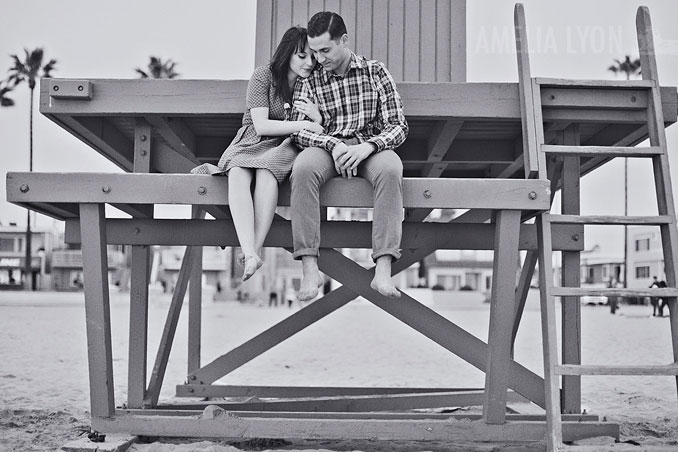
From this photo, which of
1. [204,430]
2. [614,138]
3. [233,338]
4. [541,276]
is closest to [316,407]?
[204,430]

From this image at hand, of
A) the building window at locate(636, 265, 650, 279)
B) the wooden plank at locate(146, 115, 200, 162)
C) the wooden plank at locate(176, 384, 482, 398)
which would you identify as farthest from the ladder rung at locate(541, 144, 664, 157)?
the building window at locate(636, 265, 650, 279)

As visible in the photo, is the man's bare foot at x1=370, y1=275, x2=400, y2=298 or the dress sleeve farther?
the dress sleeve

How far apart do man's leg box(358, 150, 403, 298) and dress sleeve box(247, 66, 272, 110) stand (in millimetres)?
823

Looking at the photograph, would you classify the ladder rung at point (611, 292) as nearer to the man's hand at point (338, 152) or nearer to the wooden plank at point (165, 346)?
the man's hand at point (338, 152)

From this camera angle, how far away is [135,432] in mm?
4176

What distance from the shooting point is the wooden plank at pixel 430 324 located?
4.63m

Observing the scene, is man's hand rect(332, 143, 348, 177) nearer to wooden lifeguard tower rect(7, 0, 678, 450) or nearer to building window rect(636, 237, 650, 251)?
wooden lifeguard tower rect(7, 0, 678, 450)

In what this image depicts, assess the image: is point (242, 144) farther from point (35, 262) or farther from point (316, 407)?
point (35, 262)

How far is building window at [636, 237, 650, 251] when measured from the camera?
235ft

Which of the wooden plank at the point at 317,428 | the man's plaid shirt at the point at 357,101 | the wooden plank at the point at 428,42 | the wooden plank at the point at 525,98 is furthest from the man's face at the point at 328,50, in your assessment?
the wooden plank at the point at 317,428

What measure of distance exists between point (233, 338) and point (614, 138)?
11.4 metres

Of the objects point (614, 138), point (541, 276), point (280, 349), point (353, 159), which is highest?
point (614, 138)

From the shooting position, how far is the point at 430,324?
463cm

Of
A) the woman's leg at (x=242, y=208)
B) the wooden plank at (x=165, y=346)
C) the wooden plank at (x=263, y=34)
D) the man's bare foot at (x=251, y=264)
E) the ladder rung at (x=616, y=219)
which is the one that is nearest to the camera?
the man's bare foot at (x=251, y=264)
